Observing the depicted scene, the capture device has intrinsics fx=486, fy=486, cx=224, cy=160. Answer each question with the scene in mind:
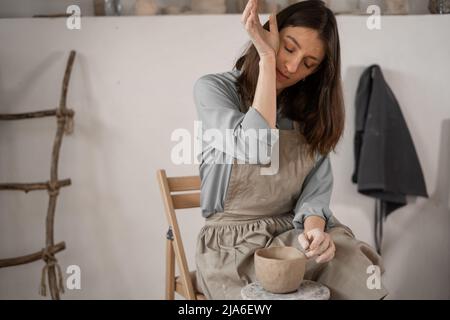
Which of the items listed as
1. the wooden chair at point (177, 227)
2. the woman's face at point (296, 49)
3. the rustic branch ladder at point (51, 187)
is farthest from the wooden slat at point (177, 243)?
the rustic branch ladder at point (51, 187)

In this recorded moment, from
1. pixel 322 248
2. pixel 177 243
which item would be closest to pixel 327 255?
pixel 322 248

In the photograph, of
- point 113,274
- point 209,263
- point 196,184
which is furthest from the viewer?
point 113,274

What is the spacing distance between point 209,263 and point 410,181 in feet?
3.00

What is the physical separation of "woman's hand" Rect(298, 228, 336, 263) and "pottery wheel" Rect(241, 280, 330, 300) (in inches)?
2.3

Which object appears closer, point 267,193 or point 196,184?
point 267,193

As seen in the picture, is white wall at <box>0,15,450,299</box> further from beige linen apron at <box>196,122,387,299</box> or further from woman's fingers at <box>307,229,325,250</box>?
woman's fingers at <box>307,229,325,250</box>

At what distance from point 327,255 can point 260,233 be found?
18cm

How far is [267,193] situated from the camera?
1.03 m

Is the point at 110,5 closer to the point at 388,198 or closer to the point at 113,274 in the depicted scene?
the point at 113,274

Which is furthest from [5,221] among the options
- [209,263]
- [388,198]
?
[388,198]

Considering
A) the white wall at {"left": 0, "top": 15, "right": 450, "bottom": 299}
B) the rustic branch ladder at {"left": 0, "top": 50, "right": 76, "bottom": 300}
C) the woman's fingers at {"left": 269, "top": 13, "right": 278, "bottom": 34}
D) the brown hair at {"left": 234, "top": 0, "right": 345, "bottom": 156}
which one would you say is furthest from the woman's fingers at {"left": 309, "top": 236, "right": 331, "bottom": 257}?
the rustic branch ladder at {"left": 0, "top": 50, "right": 76, "bottom": 300}

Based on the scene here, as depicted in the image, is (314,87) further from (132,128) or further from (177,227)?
(132,128)

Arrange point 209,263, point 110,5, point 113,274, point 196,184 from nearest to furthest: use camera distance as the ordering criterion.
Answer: point 209,263
point 196,184
point 110,5
point 113,274

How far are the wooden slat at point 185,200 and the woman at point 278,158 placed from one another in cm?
15
